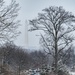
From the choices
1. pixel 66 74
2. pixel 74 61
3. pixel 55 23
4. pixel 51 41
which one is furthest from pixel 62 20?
pixel 74 61

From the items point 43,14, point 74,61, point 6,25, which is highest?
point 43,14

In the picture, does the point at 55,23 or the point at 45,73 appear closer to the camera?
the point at 55,23

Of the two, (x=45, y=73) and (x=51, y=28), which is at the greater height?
(x=51, y=28)

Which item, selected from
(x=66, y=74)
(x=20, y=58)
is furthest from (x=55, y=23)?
(x=20, y=58)

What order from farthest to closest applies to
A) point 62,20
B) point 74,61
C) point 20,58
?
point 74,61
point 20,58
point 62,20

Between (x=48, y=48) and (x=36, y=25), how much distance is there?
255cm

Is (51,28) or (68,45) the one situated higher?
(51,28)

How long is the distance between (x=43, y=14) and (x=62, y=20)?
1946 millimetres

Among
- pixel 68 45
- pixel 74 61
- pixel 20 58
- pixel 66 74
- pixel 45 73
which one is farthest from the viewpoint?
pixel 74 61

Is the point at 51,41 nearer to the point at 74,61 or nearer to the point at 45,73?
the point at 45,73

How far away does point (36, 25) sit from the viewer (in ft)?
70.3

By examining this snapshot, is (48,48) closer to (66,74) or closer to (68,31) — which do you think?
(68,31)

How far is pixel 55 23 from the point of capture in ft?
68.0

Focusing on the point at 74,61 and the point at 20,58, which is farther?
the point at 74,61
